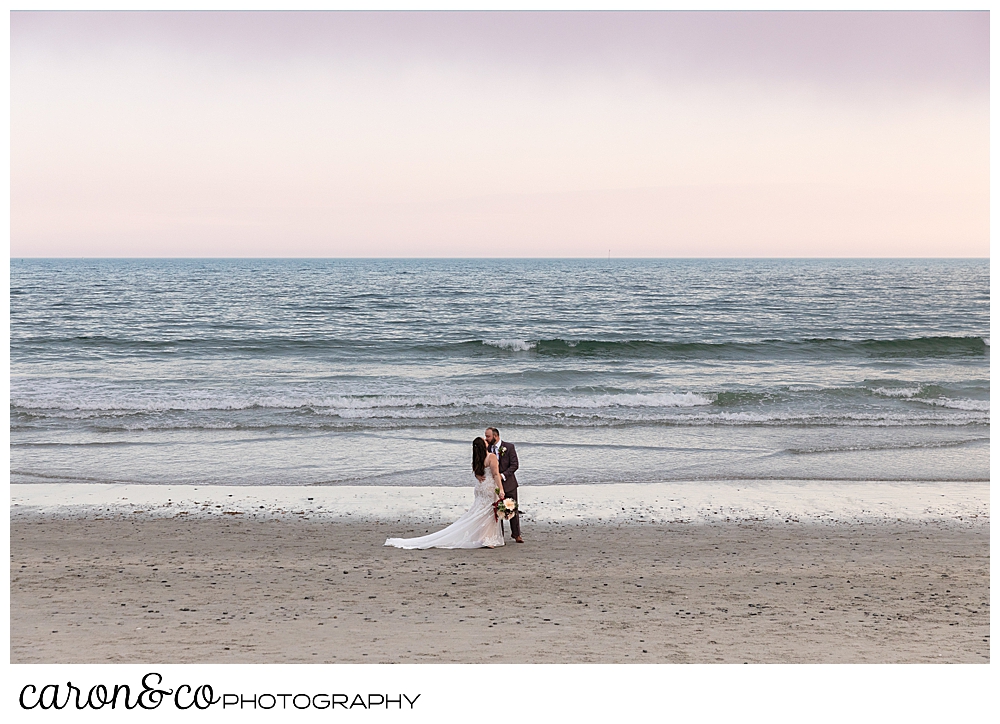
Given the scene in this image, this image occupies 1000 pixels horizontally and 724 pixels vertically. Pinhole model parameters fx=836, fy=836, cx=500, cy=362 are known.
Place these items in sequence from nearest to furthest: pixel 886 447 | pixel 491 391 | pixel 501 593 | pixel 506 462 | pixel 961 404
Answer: pixel 501 593
pixel 506 462
pixel 886 447
pixel 961 404
pixel 491 391

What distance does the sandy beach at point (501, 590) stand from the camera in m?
6.41

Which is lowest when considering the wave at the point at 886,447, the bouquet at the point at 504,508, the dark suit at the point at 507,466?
the wave at the point at 886,447

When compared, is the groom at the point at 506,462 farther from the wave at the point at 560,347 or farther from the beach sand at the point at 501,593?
the wave at the point at 560,347

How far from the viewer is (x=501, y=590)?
7758 millimetres

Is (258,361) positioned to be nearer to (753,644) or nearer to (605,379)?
(605,379)

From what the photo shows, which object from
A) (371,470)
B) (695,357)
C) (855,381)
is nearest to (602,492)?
(371,470)

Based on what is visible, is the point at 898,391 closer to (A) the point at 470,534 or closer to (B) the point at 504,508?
(B) the point at 504,508

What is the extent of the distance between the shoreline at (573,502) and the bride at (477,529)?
1.01 metres

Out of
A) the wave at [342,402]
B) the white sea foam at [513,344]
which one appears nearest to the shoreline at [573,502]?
the wave at [342,402]

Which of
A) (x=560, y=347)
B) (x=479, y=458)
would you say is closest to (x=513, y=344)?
(x=560, y=347)

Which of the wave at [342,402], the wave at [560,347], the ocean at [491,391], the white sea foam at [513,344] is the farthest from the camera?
the white sea foam at [513,344]

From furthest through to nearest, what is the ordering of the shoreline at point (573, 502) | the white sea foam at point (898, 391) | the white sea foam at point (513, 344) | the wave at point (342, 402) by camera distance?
the white sea foam at point (513, 344)
the white sea foam at point (898, 391)
the wave at point (342, 402)
the shoreline at point (573, 502)

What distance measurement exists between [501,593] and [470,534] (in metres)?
1.59

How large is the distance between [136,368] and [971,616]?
82.3ft
